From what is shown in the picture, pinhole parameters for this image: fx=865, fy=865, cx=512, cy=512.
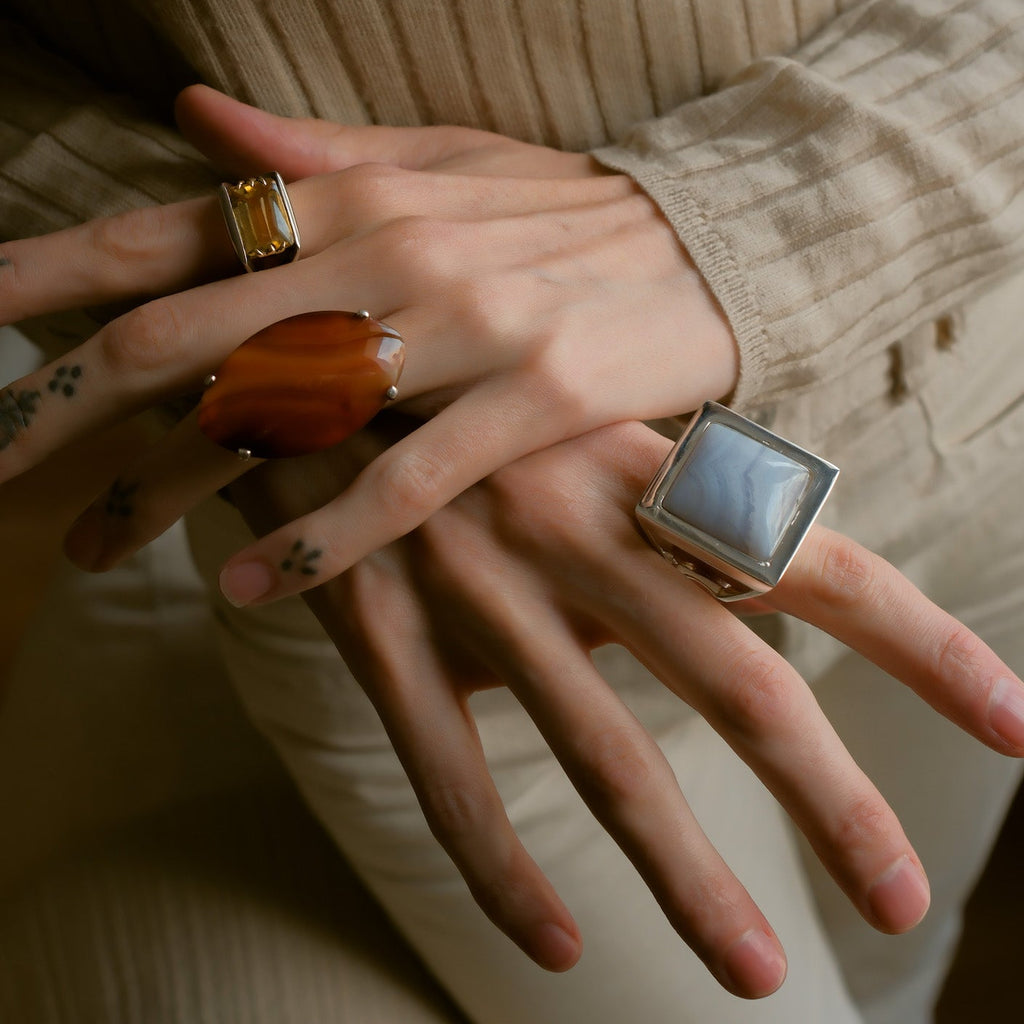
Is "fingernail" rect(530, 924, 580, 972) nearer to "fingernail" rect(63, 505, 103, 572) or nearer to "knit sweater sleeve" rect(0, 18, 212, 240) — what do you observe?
"fingernail" rect(63, 505, 103, 572)

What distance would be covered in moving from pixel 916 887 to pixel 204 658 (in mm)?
757

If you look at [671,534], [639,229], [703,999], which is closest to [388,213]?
[639,229]

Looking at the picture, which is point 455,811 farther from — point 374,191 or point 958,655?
point 374,191

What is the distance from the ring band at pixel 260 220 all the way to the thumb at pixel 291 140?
50 mm

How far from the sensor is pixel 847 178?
621 mm

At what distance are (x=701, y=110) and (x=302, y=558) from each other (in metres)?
0.46

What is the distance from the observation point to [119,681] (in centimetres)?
93

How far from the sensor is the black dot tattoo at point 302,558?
1.62 ft

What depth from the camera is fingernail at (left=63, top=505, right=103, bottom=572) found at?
1.91 feet

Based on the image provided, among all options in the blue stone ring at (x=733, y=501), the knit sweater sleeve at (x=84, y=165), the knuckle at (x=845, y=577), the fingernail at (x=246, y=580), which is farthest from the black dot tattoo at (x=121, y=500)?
the knuckle at (x=845, y=577)

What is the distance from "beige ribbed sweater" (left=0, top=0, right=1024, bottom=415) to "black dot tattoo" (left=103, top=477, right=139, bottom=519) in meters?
0.22

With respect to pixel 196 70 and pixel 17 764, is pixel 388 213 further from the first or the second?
pixel 17 764

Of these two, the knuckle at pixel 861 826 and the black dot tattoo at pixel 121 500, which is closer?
the knuckle at pixel 861 826

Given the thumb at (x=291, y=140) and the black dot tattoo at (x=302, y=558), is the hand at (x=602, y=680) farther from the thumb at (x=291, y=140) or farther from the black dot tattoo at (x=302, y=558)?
the thumb at (x=291, y=140)
